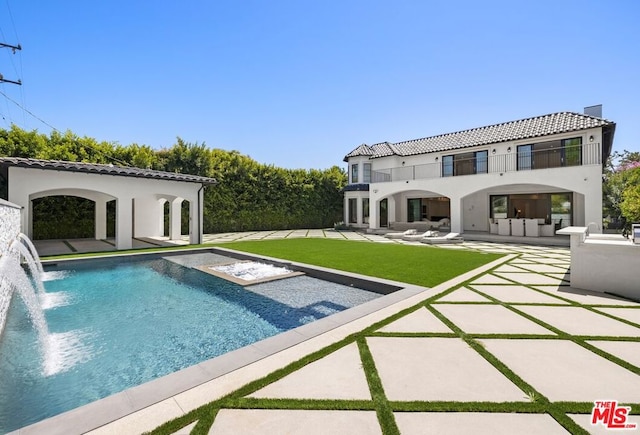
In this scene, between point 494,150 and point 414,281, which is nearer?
point 414,281

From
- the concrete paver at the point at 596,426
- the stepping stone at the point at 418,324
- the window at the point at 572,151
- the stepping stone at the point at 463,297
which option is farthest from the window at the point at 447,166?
the concrete paver at the point at 596,426

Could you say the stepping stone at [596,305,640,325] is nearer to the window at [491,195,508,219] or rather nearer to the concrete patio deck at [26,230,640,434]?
the concrete patio deck at [26,230,640,434]

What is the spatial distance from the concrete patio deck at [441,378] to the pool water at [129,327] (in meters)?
1.24

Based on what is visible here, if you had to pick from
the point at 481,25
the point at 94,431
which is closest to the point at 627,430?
the point at 94,431

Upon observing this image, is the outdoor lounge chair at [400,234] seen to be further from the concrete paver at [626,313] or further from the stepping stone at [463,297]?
the concrete paver at [626,313]

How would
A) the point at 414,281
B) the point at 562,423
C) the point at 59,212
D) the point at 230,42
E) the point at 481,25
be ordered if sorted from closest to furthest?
the point at 562,423
the point at 414,281
the point at 481,25
the point at 230,42
the point at 59,212

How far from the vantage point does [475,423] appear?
7.03ft

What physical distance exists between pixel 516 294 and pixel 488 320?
193 centimetres

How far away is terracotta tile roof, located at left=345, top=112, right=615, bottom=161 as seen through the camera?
16.0 metres

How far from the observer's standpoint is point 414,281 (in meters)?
6.69

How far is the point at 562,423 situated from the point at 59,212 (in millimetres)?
21397

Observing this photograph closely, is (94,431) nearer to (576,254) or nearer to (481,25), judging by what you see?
(576,254)

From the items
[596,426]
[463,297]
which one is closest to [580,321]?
[463,297]

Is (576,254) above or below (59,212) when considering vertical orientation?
below
